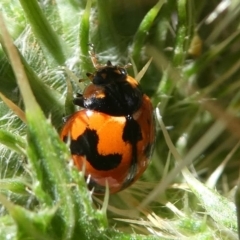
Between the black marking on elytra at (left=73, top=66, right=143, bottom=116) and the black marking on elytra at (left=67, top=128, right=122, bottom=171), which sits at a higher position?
the black marking on elytra at (left=73, top=66, right=143, bottom=116)

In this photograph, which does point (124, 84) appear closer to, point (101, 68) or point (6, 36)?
point (101, 68)

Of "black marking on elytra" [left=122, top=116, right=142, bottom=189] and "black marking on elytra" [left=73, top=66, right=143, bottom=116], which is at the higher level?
"black marking on elytra" [left=73, top=66, right=143, bottom=116]

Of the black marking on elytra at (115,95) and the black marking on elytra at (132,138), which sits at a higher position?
the black marking on elytra at (115,95)

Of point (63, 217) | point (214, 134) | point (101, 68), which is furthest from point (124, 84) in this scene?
point (63, 217)

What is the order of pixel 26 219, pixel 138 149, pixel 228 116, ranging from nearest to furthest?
pixel 26 219
pixel 228 116
pixel 138 149
